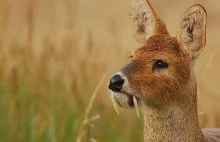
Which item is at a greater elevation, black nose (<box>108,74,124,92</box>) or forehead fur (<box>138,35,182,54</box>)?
forehead fur (<box>138,35,182,54</box>)

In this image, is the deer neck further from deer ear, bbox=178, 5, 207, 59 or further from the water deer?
deer ear, bbox=178, 5, 207, 59

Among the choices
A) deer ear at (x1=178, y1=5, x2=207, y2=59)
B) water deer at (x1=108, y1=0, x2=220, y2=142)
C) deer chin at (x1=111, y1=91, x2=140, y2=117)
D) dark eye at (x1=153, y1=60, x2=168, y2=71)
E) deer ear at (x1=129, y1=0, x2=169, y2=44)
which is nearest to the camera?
deer chin at (x1=111, y1=91, x2=140, y2=117)

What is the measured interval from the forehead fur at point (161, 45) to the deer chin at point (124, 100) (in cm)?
40

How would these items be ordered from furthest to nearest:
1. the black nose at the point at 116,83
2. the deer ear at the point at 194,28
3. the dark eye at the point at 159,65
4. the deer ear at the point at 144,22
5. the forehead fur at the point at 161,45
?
the deer ear at the point at 144,22 < the deer ear at the point at 194,28 < the forehead fur at the point at 161,45 < the dark eye at the point at 159,65 < the black nose at the point at 116,83

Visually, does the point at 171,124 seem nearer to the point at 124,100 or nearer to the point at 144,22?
the point at 124,100

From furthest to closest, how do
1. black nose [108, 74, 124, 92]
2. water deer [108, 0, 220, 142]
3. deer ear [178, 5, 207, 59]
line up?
deer ear [178, 5, 207, 59], water deer [108, 0, 220, 142], black nose [108, 74, 124, 92]

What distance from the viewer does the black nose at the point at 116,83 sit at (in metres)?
6.50

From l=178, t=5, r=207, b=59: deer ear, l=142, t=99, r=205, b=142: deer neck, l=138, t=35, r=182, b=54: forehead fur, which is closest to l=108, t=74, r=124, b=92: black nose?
l=142, t=99, r=205, b=142: deer neck

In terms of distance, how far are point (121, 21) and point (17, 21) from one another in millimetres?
2097

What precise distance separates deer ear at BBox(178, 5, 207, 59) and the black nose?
696mm

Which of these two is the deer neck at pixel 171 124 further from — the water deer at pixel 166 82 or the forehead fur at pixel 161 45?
the forehead fur at pixel 161 45

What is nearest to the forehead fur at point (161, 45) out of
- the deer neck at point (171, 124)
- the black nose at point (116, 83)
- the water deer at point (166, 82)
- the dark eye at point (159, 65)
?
the water deer at point (166, 82)

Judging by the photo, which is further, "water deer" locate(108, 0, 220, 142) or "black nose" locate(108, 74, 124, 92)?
"water deer" locate(108, 0, 220, 142)

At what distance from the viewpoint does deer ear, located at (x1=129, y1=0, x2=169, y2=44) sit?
730cm
